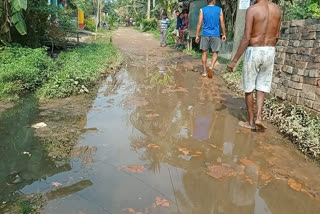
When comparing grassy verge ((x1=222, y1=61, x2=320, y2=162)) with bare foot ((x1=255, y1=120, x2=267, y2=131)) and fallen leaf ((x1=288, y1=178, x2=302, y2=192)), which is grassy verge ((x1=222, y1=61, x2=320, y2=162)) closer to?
bare foot ((x1=255, y1=120, x2=267, y2=131))

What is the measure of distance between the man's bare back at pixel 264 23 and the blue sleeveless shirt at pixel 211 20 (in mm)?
3493

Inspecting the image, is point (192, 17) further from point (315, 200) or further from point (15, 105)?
point (315, 200)

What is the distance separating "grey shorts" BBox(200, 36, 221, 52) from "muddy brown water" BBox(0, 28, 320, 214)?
2754mm

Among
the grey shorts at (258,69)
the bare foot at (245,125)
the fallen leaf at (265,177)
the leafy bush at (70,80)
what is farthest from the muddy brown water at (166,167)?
the grey shorts at (258,69)

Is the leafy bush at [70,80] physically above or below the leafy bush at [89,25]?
below

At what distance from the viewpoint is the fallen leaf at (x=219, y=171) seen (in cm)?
295

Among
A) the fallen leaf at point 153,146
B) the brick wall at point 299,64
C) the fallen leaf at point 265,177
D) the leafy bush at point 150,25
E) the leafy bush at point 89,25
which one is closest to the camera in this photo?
the fallen leaf at point 265,177

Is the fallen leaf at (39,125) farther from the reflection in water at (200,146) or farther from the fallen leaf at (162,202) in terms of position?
the fallen leaf at (162,202)

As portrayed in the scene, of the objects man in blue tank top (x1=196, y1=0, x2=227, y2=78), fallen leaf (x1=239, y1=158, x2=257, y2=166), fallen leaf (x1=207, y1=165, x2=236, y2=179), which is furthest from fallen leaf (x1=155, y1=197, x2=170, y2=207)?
man in blue tank top (x1=196, y1=0, x2=227, y2=78)

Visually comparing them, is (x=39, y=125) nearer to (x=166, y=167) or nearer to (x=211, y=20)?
(x=166, y=167)

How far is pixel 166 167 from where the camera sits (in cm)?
308

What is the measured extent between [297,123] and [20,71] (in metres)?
4.56

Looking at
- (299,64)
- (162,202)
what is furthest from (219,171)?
(299,64)

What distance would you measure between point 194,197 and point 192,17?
1119cm
